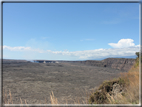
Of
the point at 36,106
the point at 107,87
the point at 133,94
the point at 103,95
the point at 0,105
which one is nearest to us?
the point at 0,105

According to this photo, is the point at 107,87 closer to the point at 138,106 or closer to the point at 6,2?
the point at 138,106

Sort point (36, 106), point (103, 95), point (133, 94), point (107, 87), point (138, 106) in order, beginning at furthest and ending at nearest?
point (36, 106) → point (107, 87) → point (103, 95) → point (133, 94) → point (138, 106)

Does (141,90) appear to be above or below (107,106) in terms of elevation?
above

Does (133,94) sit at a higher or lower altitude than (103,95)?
higher

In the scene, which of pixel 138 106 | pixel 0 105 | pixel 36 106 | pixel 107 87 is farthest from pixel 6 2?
pixel 36 106

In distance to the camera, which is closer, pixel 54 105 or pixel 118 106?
pixel 54 105

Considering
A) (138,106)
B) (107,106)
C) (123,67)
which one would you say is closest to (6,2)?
(107,106)

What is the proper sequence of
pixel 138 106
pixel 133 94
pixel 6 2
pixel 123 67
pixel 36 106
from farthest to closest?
pixel 123 67 → pixel 36 106 → pixel 133 94 → pixel 6 2 → pixel 138 106

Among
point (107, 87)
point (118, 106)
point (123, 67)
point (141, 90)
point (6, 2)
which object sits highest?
point (6, 2)

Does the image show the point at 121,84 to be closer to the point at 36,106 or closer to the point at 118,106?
the point at 118,106
